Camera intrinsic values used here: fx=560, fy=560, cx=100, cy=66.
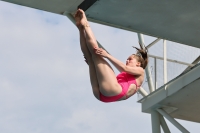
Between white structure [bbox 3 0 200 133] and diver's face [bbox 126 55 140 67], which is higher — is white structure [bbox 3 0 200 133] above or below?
above

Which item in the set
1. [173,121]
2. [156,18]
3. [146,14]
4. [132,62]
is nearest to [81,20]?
[132,62]

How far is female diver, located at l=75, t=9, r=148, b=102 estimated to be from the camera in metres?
8.43

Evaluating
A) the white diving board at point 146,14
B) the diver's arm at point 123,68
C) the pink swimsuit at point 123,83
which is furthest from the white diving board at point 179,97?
the diver's arm at point 123,68

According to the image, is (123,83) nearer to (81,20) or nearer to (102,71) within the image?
(102,71)

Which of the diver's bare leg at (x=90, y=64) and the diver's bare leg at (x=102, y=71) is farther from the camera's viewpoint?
the diver's bare leg at (x=90, y=64)

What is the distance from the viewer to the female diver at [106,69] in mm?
8430

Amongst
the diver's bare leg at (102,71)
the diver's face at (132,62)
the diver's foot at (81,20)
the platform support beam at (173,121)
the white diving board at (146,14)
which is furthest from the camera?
the platform support beam at (173,121)

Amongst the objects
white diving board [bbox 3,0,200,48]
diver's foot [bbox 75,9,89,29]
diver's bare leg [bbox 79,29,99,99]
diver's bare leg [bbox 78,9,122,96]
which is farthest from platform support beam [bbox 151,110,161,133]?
diver's foot [bbox 75,9,89,29]

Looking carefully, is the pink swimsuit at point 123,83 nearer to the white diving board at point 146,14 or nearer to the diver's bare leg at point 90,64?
the diver's bare leg at point 90,64

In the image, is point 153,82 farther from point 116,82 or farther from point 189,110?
point 116,82

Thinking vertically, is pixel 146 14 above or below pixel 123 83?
above

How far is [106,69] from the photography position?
331 inches

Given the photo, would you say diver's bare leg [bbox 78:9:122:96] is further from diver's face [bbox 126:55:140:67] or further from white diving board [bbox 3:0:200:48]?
white diving board [bbox 3:0:200:48]

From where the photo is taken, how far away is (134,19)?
12.7 m
